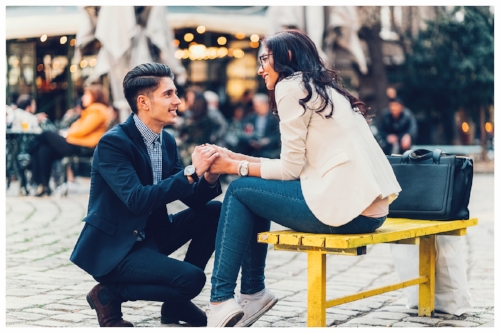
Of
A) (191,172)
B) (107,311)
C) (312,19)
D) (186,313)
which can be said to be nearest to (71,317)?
(107,311)

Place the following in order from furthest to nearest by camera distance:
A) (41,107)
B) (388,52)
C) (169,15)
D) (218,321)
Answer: (388,52), (41,107), (169,15), (218,321)

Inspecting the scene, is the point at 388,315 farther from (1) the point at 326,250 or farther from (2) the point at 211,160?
(2) the point at 211,160

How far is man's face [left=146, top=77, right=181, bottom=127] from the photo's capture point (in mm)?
4516

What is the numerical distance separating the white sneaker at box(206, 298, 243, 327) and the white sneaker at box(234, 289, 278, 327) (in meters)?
0.29

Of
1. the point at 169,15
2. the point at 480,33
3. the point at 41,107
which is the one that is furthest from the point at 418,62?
the point at 41,107

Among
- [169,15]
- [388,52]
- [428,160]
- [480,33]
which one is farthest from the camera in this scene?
[388,52]

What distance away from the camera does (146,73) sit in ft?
14.8

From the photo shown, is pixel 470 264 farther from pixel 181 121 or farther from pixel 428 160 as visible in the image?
pixel 181 121

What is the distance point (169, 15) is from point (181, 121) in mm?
4475

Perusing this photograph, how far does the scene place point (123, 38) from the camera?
12289 millimetres

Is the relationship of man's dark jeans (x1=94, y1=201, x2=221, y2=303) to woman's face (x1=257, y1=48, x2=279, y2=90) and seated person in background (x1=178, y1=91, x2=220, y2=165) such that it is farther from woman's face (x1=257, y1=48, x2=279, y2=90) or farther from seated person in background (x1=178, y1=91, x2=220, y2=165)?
seated person in background (x1=178, y1=91, x2=220, y2=165)

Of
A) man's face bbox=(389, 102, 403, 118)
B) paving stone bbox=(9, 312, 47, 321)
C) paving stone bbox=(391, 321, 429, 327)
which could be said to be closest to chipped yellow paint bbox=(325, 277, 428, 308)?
paving stone bbox=(391, 321, 429, 327)

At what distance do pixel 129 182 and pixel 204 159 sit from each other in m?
0.40

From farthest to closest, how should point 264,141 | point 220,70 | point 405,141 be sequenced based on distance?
point 220,70 < point 405,141 < point 264,141
